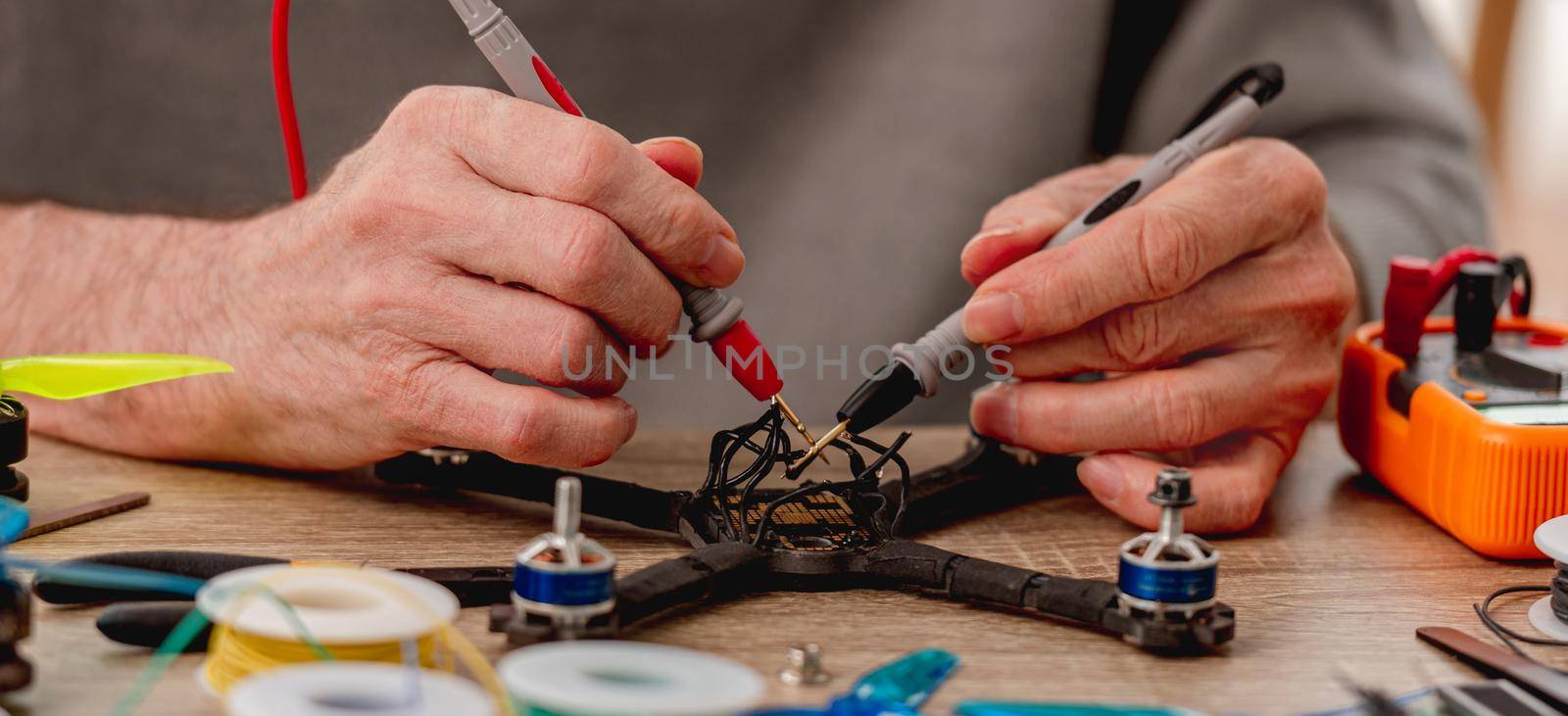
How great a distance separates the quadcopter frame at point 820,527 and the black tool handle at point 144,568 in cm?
18

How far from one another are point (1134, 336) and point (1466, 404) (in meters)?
0.24

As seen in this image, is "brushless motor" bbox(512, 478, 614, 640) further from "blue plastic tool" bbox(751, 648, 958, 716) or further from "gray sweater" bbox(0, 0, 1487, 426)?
"gray sweater" bbox(0, 0, 1487, 426)

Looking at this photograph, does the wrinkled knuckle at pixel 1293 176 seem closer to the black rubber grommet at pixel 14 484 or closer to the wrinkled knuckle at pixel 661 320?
the wrinkled knuckle at pixel 661 320

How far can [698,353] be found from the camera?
1.63 m

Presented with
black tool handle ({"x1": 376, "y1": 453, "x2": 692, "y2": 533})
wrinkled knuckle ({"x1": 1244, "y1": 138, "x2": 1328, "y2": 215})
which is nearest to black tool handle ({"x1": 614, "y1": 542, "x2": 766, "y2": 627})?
black tool handle ({"x1": 376, "y1": 453, "x2": 692, "y2": 533})

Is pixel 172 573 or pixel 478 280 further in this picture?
pixel 478 280

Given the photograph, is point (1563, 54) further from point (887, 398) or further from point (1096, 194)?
point (887, 398)

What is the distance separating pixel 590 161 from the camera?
0.89m

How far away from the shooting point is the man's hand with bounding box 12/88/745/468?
0.91 metres

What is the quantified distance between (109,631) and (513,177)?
0.40m

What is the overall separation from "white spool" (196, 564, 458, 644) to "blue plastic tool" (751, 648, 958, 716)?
0.53ft

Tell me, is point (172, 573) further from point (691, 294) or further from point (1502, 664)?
point (1502, 664)

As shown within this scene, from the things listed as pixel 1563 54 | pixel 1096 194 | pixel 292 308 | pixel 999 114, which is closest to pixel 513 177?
pixel 292 308

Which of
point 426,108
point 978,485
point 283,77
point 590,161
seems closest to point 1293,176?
point 978,485
